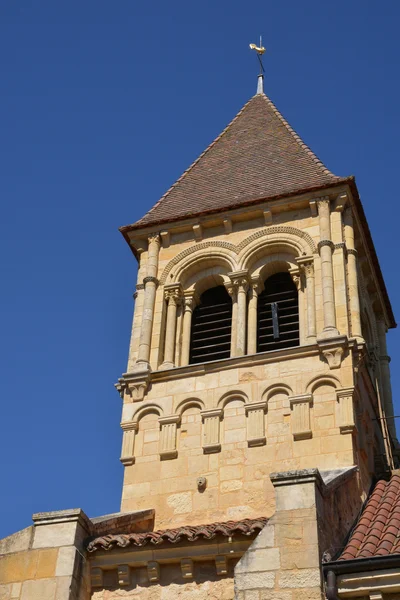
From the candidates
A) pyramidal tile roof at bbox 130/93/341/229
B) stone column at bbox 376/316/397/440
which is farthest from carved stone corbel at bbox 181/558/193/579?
pyramidal tile roof at bbox 130/93/341/229

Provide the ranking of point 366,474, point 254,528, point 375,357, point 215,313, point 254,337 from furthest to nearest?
point 375,357 < point 215,313 < point 254,337 < point 366,474 < point 254,528

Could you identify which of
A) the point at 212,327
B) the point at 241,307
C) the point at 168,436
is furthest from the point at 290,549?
the point at 212,327

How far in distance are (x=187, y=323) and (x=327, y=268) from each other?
2.86 metres

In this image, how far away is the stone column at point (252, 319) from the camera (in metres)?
16.9

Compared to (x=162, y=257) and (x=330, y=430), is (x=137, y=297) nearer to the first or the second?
(x=162, y=257)

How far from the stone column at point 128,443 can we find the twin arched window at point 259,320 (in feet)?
6.77

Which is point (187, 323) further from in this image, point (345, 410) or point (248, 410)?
point (345, 410)

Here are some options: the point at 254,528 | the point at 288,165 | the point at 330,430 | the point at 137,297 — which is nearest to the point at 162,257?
the point at 137,297

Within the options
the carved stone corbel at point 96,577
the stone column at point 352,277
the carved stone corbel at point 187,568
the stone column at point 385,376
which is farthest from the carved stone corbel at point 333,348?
the carved stone corbel at point 96,577

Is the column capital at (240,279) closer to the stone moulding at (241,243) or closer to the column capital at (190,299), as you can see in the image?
the stone moulding at (241,243)

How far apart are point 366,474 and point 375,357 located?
4.72 metres

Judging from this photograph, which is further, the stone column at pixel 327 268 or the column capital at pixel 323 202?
the column capital at pixel 323 202

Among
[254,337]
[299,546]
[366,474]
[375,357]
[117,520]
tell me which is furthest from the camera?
[375,357]

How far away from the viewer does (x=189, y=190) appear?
20953 millimetres
